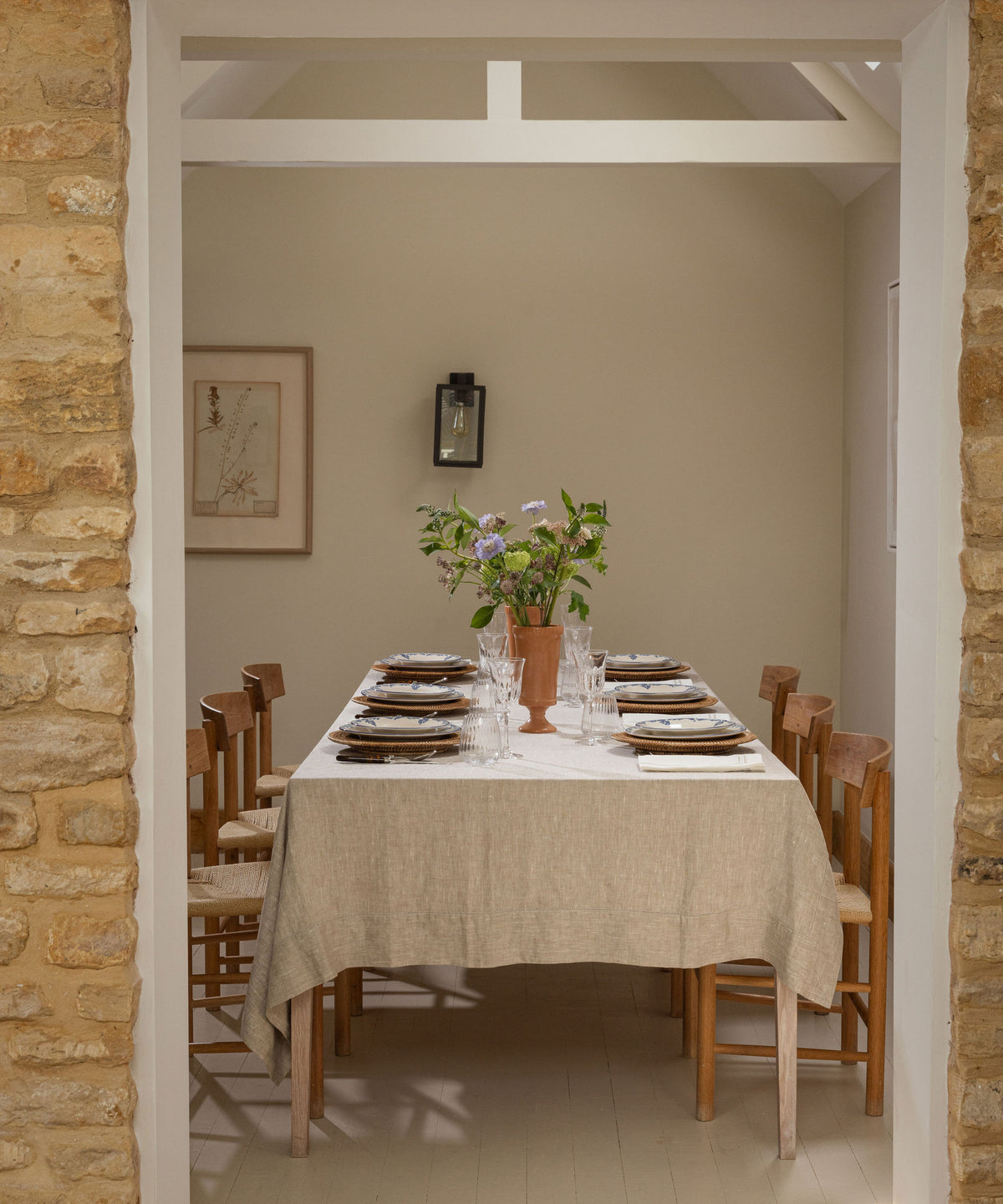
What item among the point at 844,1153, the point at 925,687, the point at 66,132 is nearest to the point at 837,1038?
the point at 844,1153

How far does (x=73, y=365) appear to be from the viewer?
6.18 ft

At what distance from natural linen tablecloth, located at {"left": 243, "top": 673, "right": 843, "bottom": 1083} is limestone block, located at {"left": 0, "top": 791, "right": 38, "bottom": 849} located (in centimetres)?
71

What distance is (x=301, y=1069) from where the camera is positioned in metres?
2.61

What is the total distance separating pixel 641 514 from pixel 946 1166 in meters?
3.29

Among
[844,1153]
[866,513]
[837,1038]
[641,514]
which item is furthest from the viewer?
[641,514]

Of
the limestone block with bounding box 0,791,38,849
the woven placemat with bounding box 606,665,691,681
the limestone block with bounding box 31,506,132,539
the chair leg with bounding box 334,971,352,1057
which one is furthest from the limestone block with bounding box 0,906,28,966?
the woven placemat with bounding box 606,665,691,681

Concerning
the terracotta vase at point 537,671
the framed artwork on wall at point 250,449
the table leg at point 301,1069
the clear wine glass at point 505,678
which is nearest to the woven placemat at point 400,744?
the clear wine glass at point 505,678

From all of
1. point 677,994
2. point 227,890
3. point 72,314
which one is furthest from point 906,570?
point 227,890

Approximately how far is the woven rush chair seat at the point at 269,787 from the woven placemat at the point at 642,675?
3.73 ft

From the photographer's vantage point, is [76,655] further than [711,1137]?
No

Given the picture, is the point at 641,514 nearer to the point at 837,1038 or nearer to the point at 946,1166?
the point at 837,1038

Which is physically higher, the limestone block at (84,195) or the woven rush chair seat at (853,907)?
the limestone block at (84,195)

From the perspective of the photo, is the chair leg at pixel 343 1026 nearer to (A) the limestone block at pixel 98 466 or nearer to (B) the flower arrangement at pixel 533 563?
(B) the flower arrangement at pixel 533 563

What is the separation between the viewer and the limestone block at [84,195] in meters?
1.87
